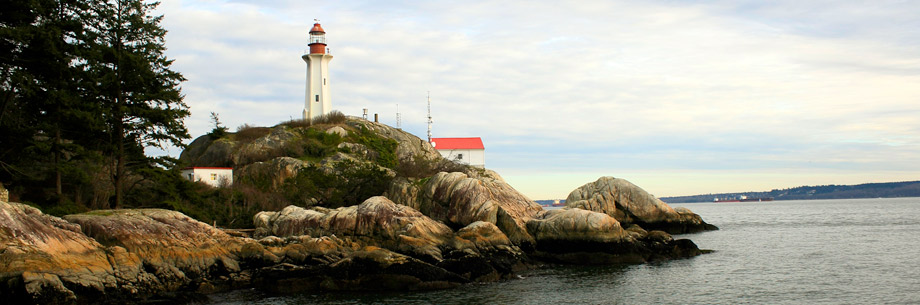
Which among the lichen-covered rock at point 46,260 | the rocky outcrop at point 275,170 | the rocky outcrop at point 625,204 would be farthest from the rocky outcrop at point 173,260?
the rocky outcrop at point 625,204

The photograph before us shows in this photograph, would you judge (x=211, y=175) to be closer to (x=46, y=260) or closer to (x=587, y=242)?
(x=46, y=260)

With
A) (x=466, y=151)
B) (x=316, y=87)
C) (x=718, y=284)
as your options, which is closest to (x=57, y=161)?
(x=316, y=87)

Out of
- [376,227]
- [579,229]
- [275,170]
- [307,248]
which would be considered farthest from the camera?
[275,170]

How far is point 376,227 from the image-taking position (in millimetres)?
28203

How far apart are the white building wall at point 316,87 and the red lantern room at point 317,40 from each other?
55 cm

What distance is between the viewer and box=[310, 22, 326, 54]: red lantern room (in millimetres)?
52531

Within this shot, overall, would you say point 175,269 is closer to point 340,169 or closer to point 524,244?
point 524,244

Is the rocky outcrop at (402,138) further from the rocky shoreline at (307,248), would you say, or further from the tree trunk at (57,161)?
the tree trunk at (57,161)

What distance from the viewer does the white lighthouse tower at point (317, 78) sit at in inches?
2071

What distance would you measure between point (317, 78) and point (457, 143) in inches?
688

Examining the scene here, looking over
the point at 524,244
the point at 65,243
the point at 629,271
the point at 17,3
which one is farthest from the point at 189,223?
the point at 629,271

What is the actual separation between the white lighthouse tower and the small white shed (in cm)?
1210

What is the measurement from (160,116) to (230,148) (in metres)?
16.0

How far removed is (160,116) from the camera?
29312 mm
